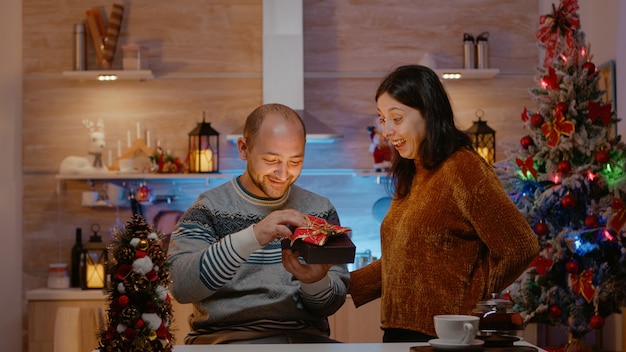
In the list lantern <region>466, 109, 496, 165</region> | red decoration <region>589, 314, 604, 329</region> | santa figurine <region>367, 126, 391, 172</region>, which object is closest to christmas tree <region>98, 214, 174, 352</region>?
red decoration <region>589, 314, 604, 329</region>

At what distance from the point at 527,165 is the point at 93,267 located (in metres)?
2.57

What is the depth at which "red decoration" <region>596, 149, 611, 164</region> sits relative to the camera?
450cm

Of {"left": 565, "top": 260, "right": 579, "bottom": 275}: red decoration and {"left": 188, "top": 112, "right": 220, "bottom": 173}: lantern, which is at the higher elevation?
{"left": 188, "top": 112, "right": 220, "bottom": 173}: lantern

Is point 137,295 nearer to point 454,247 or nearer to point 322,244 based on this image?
point 322,244

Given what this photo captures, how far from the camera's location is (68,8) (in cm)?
574

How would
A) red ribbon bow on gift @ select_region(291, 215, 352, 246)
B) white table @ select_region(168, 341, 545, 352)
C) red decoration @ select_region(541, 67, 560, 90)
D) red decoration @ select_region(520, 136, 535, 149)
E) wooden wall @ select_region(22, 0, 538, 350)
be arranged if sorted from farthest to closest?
wooden wall @ select_region(22, 0, 538, 350), red decoration @ select_region(520, 136, 535, 149), red decoration @ select_region(541, 67, 560, 90), red ribbon bow on gift @ select_region(291, 215, 352, 246), white table @ select_region(168, 341, 545, 352)

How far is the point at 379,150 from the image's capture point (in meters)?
5.55

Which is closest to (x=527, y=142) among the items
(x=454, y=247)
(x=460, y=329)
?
(x=454, y=247)

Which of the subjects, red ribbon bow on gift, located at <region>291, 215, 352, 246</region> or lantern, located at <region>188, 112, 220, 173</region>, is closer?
red ribbon bow on gift, located at <region>291, 215, 352, 246</region>

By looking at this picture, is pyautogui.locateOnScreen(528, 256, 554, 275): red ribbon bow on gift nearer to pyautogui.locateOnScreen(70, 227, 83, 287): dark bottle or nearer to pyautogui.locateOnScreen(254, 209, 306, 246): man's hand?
pyautogui.locateOnScreen(254, 209, 306, 246): man's hand

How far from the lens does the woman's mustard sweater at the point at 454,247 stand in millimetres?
2438

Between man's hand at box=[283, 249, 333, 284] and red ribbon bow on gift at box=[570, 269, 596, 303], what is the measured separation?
238 centimetres

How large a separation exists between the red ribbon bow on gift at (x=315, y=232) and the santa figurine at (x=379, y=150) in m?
3.12

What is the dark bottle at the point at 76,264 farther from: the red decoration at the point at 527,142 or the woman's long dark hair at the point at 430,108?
the woman's long dark hair at the point at 430,108
